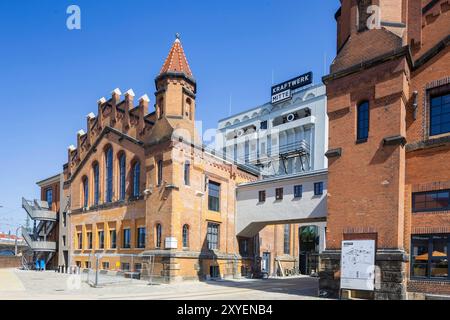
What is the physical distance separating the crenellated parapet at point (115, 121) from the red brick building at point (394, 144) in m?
16.5

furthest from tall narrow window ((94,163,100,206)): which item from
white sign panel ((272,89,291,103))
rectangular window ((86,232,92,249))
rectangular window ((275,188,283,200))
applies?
white sign panel ((272,89,291,103))

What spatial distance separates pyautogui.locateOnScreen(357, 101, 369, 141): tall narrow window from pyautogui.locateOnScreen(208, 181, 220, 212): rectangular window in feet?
48.6

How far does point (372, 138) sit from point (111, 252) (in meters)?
23.6

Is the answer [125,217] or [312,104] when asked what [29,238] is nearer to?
[125,217]

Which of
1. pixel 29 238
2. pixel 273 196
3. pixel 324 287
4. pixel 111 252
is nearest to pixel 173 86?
pixel 273 196

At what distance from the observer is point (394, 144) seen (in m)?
16.8

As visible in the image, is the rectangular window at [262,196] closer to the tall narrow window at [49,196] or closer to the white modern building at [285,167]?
the white modern building at [285,167]

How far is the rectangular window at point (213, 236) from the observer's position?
30.2 m

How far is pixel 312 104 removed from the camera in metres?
49.8

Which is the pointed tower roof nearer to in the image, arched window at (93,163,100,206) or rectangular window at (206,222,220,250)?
rectangular window at (206,222,220,250)

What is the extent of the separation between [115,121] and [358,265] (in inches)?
966

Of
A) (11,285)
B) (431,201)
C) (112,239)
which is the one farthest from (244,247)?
(431,201)

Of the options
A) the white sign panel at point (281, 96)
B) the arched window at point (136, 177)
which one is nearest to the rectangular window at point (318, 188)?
the arched window at point (136, 177)

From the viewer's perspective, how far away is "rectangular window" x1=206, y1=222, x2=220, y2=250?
99.2 feet
